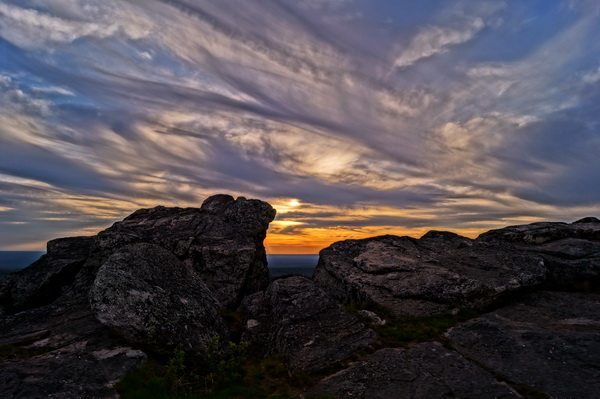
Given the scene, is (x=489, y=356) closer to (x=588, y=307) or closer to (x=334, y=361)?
(x=334, y=361)

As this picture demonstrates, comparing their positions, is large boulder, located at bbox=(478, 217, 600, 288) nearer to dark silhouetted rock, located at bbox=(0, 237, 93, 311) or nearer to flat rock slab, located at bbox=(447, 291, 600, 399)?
flat rock slab, located at bbox=(447, 291, 600, 399)

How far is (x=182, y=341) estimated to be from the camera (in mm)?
20062

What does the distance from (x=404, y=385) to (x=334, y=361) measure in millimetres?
3937

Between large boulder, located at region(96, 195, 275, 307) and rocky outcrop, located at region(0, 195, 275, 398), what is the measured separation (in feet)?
0.29

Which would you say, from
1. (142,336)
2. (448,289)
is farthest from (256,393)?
(448,289)

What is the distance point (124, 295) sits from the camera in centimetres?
2042

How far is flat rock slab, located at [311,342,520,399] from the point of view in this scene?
1661cm

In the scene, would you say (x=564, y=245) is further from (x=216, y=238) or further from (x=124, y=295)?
(x=124, y=295)

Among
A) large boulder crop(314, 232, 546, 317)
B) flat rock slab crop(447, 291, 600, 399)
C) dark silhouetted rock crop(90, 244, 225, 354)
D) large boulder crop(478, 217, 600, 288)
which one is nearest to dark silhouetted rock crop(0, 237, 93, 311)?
dark silhouetted rock crop(90, 244, 225, 354)

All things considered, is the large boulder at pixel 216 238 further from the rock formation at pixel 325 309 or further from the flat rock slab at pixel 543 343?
the flat rock slab at pixel 543 343

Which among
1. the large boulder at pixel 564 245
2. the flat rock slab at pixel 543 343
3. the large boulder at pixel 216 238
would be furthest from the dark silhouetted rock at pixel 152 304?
the large boulder at pixel 564 245

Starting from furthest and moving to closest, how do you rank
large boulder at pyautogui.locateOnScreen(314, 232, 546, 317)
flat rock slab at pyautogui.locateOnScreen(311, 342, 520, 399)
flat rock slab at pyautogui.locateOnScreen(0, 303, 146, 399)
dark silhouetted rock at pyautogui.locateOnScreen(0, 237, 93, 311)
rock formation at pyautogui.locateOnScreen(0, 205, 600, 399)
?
dark silhouetted rock at pyautogui.locateOnScreen(0, 237, 93, 311)
large boulder at pyautogui.locateOnScreen(314, 232, 546, 317)
rock formation at pyautogui.locateOnScreen(0, 205, 600, 399)
flat rock slab at pyautogui.locateOnScreen(311, 342, 520, 399)
flat rock slab at pyautogui.locateOnScreen(0, 303, 146, 399)

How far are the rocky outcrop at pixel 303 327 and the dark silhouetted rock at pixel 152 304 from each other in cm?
322

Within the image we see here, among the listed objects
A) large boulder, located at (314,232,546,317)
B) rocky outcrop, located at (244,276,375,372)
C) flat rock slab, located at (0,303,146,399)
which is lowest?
flat rock slab, located at (0,303,146,399)
